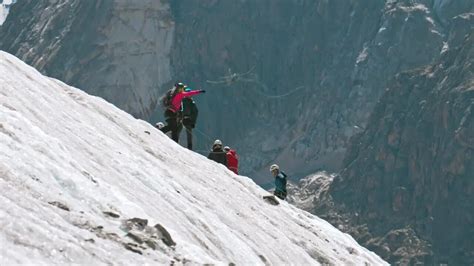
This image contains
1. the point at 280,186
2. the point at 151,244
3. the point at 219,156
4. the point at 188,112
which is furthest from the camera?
the point at 188,112

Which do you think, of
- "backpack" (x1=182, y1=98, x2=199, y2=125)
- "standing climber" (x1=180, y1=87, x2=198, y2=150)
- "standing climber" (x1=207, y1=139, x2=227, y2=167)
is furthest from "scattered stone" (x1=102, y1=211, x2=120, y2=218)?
"backpack" (x1=182, y1=98, x2=199, y2=125)

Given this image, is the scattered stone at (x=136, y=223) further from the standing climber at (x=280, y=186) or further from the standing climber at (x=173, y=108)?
the standing climber at (x=280, y=186)

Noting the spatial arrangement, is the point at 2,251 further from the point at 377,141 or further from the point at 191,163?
the point at 377,141

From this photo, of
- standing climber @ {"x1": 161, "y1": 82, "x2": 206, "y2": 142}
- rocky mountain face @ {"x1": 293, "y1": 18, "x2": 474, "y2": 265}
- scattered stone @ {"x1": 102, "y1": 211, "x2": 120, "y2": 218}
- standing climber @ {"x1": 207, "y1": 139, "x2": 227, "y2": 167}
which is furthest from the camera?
rocky mountain face @ {"x1": 293, "y1": 18, "x2": 474, "y2": 265}

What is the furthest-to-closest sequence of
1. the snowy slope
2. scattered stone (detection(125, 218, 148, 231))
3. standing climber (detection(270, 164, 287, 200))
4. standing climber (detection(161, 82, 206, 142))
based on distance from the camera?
standing climber (detection(270, 164, 287, 200)) → standing climber (detection(161, 82, 206, 142)) → scattered stone (detection(125, 218, 148, 231)) → the snowy slope

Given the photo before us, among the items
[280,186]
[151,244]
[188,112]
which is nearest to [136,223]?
[151,244]

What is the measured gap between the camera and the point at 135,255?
12.8 metres

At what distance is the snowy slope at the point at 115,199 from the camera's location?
12.5 m

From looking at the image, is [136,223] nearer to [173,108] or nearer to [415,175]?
[173,108]

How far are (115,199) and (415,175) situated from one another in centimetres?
17132

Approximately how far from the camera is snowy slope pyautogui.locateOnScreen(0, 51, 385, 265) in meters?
12.5

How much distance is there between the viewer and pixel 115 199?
14.9 m

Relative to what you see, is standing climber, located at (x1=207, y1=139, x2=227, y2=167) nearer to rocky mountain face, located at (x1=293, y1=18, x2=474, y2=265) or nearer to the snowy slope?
the snowy slope

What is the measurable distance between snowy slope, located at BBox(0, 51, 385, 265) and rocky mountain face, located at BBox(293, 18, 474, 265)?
14554 cm
